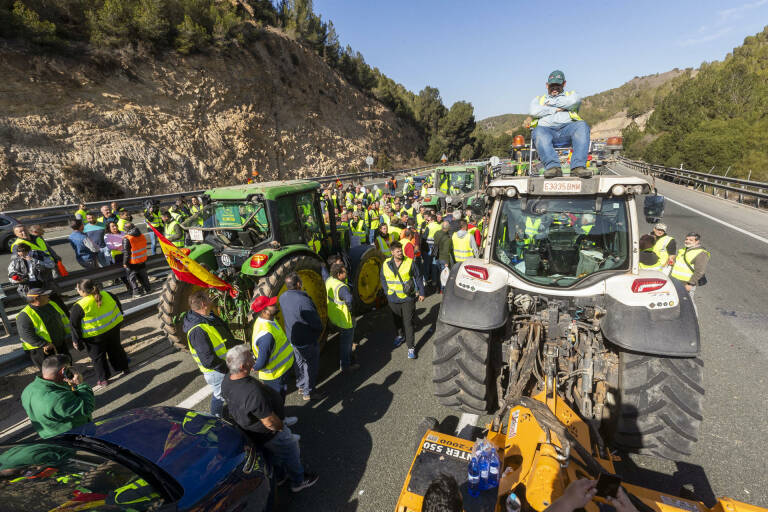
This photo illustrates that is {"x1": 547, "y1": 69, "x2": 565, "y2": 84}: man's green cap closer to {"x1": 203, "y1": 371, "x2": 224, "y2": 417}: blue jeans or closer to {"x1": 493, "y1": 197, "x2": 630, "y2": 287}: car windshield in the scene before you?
{"x1": 493, "y1": 197, "x2": 630, "y2": 287}: car windshield

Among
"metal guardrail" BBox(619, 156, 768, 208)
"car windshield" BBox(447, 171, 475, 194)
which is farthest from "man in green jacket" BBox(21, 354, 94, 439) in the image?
"metal guardrail" BBox(619, 156, 768, 208)

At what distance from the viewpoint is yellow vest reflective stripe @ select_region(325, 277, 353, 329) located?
15.7 ft

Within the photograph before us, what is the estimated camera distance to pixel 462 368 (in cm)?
350

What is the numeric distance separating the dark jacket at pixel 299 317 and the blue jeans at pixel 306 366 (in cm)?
10

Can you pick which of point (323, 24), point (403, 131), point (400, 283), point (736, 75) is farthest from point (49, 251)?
point (736, 75)

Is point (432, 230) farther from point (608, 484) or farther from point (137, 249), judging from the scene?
point (608, 484)

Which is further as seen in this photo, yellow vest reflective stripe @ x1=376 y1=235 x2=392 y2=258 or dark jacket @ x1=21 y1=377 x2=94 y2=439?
yellow vest reflective stripe @ x1=376 y1=235 x2=392 y2=258

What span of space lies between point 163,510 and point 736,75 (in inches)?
2155

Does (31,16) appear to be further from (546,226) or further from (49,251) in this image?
(546,226)

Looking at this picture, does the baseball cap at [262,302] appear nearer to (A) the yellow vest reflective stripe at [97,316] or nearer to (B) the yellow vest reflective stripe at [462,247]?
(A) the yellow vest reflective stripe at [97,316]

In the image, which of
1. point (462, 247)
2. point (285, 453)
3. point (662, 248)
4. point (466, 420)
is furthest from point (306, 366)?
point (662, 248)

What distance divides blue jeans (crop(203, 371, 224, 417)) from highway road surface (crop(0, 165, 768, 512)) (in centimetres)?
55

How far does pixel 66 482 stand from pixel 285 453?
59.1 inches

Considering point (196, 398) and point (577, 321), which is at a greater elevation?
point (577, 321)
